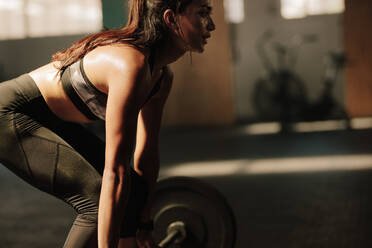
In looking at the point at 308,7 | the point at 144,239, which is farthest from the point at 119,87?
the point at 308,7

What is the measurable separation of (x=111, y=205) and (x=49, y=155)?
218 millimetres

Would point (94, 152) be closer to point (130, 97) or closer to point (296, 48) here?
point (130, 97)

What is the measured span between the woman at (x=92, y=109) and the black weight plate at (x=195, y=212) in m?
0.61

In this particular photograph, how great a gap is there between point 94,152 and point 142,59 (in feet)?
1.01

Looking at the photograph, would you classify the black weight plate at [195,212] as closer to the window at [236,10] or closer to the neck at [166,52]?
Answer: the neck at [166,52]

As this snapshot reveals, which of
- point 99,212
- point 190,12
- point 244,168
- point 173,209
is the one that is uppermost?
point 190,12

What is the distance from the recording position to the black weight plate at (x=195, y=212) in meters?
A: 2.08

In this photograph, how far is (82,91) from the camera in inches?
54.6

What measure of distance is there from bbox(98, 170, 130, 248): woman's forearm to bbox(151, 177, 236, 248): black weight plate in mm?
823

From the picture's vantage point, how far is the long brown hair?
138 cm

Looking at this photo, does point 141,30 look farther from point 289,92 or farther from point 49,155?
point 289,92

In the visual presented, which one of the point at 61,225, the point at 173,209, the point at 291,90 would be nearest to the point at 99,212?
the point at 173,209

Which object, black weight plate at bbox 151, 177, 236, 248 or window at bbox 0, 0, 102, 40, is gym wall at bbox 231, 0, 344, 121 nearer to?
window at bbox 0, 0, 102, 40

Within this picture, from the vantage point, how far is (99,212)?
1289 millimetres
